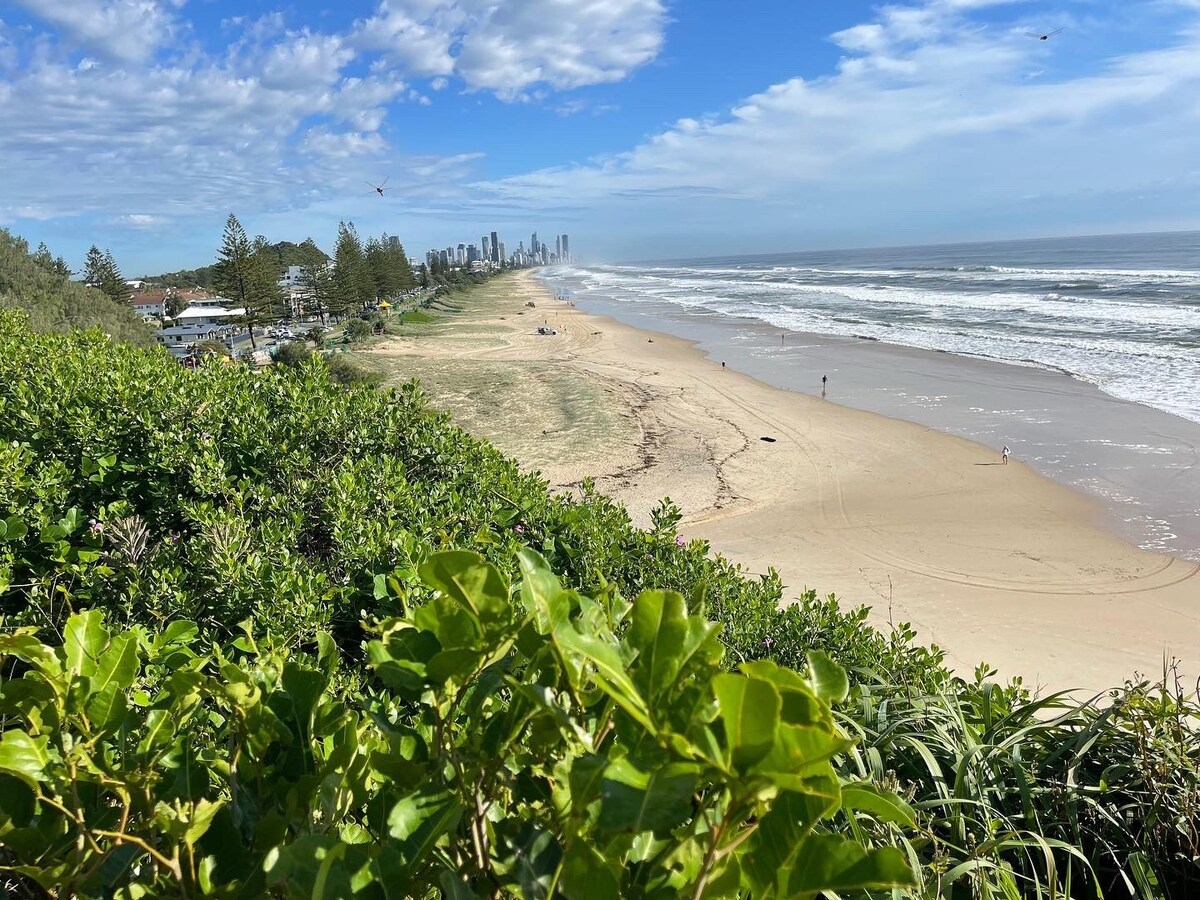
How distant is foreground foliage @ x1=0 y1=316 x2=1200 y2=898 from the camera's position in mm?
1664

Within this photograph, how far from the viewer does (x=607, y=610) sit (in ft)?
3.23

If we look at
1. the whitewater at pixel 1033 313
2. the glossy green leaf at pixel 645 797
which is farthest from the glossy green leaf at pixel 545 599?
the whitewater at pixel 1033 313

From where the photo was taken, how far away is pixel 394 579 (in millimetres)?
1321

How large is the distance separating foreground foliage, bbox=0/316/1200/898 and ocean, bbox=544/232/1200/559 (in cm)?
1174

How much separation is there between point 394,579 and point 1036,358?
2786 cm

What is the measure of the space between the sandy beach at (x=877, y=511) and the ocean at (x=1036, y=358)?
1.19 meters

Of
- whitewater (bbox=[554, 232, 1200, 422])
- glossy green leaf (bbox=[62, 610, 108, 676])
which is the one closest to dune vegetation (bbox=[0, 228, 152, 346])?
glossy green leaf (bbox=[62, 610, 108, 676])

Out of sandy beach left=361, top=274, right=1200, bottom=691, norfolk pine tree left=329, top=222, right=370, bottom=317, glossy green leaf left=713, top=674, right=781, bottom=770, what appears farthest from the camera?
norfolk pine tree left=329, top=222, right=370, bottom=317

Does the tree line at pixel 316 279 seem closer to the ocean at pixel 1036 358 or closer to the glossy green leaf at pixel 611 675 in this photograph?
the ocean at pixel 1036 358

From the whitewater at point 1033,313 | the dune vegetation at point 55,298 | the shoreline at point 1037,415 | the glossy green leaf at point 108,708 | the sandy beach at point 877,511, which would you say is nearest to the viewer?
the glossy green leaf at point 108,708

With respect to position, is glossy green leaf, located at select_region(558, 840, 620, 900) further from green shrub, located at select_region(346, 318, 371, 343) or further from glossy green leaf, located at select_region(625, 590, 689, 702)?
green shrub, located at select_region(346, 318, 371, 343)

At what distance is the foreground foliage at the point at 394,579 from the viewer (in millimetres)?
1664

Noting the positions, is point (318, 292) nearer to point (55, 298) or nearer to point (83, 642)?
point (55, 298)

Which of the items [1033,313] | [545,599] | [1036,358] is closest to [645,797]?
[545,599]
